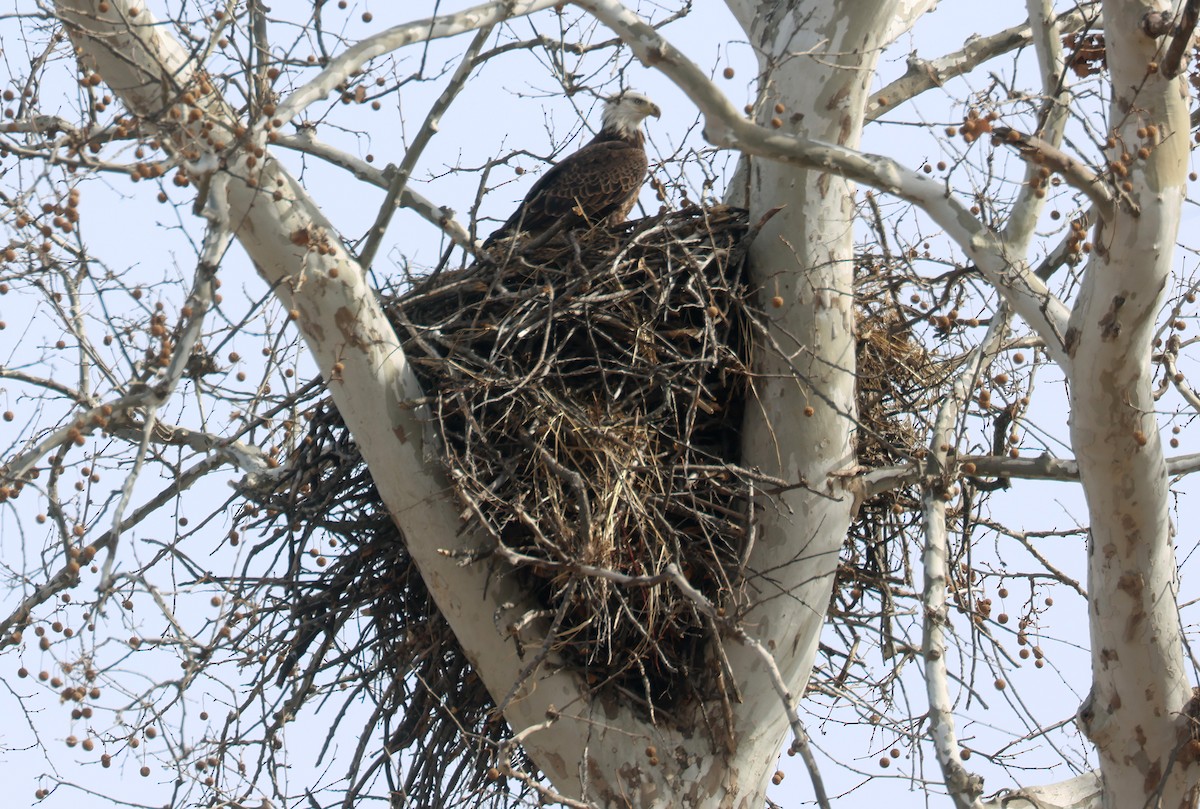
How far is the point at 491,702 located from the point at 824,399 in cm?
187

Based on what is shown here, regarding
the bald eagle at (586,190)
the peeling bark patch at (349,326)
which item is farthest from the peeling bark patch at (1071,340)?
the bald eagle at (586,190)

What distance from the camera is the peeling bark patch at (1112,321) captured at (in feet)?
13.8

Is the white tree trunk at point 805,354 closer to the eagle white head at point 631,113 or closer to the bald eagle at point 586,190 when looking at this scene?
the bald eagle at point 586,190

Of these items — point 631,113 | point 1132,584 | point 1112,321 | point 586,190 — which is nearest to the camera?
point 1112,321

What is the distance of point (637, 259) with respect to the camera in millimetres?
5891

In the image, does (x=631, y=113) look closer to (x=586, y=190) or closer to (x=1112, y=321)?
(x=586, y=190)

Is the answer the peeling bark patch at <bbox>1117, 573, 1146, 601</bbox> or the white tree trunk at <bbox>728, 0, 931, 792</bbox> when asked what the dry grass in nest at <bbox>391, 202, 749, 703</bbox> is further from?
the peeling bark patch at <bbox>1117, 573, 1146, 601</bbox>

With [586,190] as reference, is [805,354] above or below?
below

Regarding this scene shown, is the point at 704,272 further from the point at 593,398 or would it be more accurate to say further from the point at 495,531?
the point at 495,531

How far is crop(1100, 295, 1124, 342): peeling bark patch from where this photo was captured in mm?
4207

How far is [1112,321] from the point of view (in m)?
4.21

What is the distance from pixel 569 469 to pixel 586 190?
2.49 m

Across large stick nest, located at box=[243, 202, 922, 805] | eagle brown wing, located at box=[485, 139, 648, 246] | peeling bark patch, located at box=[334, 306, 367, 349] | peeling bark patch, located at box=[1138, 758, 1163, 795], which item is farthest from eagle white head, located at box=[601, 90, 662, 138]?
peeling bark patch, located at box=[1138, 758, 1163, 795]

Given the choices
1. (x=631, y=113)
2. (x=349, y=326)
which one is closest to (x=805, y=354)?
(x=349, y=326)
